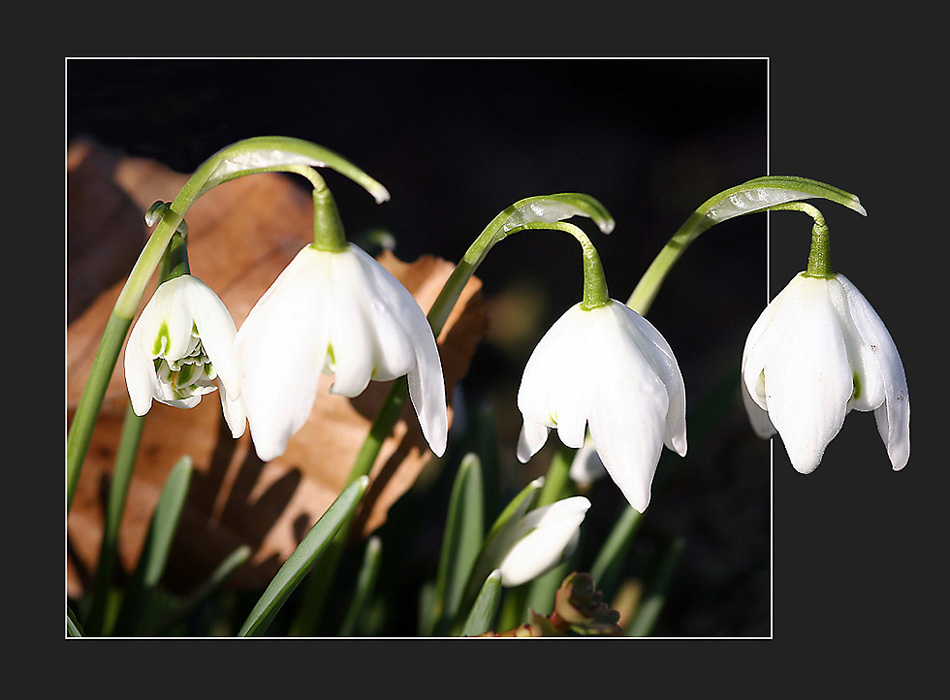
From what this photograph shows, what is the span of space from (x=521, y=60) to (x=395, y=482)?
1.71ft

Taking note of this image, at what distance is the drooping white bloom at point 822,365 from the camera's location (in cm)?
76

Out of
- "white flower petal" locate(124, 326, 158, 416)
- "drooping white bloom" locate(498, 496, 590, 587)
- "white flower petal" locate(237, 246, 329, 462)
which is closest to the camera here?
"white flower petal" locate(237, 246, 329, 462)

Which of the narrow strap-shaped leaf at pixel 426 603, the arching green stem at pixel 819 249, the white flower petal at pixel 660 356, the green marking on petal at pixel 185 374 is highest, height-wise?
the arching green stem at pixel 819 249

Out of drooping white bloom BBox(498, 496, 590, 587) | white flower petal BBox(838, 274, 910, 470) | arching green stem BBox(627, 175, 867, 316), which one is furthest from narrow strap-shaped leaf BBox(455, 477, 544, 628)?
white flower petal BBox(838, 274, 910, 470)

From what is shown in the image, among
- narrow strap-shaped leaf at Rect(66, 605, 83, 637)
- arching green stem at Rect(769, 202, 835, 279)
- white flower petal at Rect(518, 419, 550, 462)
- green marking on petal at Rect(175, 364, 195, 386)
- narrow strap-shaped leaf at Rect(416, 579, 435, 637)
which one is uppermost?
arching green stem at Rect(769, 202, 835, 279)

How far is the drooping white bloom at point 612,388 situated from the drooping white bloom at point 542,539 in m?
0.15

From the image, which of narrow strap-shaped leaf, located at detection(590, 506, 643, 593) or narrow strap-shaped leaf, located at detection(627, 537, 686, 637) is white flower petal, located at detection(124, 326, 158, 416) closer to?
narrow strap-shaped leaf, located at detection(590, 506, 643, 593)

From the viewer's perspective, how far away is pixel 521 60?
1039 millimetres

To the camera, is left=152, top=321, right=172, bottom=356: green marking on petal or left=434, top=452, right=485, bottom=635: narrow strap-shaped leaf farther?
left=434, top=452, right=485, bottom=635: narrow strap-shaped leaf

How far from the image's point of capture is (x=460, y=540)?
100 cm

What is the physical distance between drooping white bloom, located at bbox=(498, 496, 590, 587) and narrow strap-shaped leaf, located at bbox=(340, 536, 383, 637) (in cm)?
16

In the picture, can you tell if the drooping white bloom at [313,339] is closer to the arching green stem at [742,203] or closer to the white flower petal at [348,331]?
the white flower petal at [348,331]

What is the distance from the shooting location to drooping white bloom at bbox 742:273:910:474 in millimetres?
758

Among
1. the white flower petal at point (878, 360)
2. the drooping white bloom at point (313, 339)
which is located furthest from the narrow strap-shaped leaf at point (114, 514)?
the white flower petal at point (878, 360)
